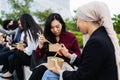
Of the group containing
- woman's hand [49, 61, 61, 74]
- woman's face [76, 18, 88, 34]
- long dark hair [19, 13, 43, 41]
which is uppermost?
woman's face [76, 18, 88, 34]

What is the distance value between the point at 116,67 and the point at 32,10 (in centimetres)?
1715

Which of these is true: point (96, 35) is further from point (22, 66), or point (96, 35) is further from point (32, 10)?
point (32, 10)

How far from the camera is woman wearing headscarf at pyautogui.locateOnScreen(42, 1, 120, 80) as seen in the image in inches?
112

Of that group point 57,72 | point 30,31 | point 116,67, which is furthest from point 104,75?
point 30,31

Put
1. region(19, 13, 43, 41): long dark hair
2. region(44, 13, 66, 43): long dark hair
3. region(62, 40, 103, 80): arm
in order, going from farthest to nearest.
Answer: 1. region(19, 13, 43, 41): long dark hair
2. region(44, 13, 66, 43): long dark hair
3. region(62, 40, 103, 80): arm

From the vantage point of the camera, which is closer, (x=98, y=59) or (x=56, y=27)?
(x=98, y=59)

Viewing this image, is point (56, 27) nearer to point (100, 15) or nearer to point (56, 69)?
point (56, 69)

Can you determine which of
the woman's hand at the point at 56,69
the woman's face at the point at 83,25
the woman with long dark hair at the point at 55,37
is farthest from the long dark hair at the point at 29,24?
the woman's face at the point at 83,25

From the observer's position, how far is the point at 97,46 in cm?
284

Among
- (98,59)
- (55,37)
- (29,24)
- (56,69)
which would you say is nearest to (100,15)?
(98,59)

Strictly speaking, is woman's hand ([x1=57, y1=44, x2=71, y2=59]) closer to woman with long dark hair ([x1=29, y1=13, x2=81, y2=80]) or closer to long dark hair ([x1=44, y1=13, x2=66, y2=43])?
woman with long dark hair ([x1=29, y1=13, x2=81, y2=80])

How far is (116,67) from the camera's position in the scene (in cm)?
296

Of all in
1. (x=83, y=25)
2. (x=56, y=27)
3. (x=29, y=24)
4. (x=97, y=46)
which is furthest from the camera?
(x=29, y=24)

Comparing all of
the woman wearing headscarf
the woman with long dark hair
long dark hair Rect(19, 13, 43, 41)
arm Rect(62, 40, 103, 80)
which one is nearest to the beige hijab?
the woman wearing headscarf
